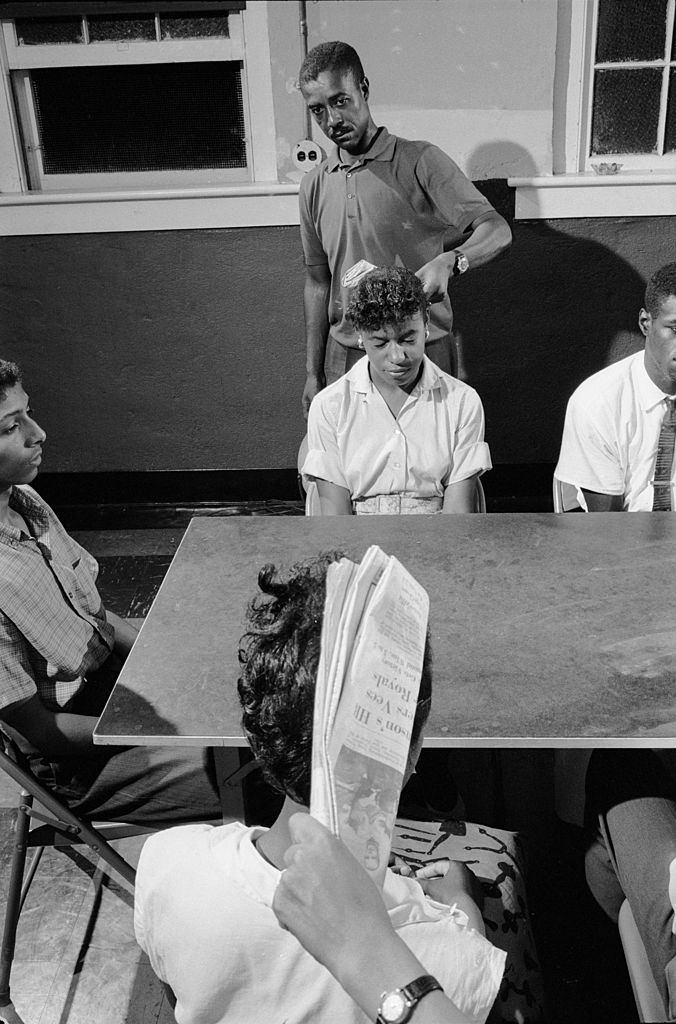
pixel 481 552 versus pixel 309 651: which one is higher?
pixel 309 651

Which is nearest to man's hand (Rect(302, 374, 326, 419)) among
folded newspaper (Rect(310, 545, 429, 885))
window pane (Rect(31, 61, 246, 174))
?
window pane (Rect(31, 61, 246, 174))

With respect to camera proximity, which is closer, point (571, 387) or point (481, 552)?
point (481, 552)

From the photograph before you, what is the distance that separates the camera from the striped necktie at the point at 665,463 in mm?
2777

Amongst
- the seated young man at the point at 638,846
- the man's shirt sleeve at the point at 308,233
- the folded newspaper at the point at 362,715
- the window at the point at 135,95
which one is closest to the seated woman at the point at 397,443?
the man's shirt sleeve at the point at 308,233

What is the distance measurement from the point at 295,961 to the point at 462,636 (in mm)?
921

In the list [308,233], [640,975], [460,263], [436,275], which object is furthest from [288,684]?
[308,233]

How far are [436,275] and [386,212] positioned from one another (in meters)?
0.49

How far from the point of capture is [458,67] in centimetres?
418

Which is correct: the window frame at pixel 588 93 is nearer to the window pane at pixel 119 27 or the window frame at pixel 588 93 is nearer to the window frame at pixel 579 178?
the window frame at pixel 579 178

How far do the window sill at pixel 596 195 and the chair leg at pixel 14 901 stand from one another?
138 inches

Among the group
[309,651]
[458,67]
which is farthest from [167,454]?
[309,651]

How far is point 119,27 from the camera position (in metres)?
4.32

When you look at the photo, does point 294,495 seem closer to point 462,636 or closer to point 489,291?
point 489,291

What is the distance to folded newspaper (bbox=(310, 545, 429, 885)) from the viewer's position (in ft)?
3.30
